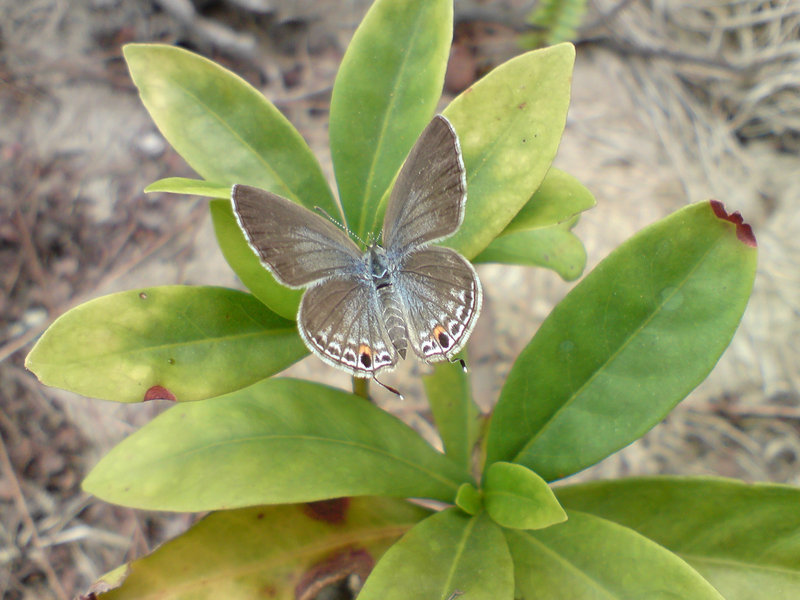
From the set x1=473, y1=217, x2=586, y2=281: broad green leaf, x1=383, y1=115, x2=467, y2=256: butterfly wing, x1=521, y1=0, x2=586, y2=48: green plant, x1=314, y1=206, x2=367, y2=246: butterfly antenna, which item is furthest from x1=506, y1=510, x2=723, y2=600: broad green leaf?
x1=521, y1=0, x2=586, y2=48: green plant

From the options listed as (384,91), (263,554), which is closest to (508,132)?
(384,91)

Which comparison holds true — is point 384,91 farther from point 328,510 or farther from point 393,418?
point 328,510

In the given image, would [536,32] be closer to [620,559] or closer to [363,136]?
[363,136]

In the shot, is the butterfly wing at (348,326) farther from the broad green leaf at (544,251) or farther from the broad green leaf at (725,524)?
the broad green leaf at (725,524)

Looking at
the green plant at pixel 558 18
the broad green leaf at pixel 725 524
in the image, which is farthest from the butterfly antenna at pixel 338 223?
the green plant at pixel 558 18

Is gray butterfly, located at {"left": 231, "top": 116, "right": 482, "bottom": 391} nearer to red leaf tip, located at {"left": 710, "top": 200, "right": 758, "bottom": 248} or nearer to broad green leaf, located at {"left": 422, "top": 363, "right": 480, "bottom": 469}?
broad green leaf, located at {"left": 422, "top": 363, "right": 480, "bottom": 469}
